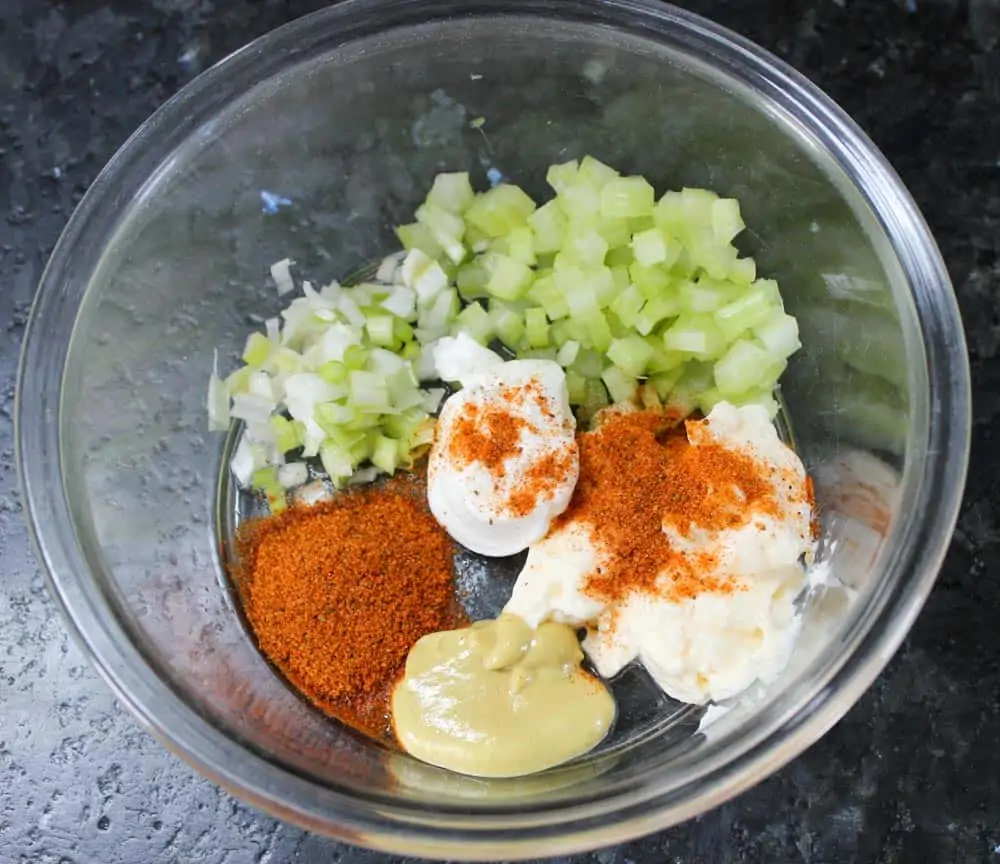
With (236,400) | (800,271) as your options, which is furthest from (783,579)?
(236,400)

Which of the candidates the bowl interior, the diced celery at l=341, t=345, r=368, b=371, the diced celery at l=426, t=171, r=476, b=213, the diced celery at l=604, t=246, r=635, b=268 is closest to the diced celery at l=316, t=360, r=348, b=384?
the diced celery at l=341, t=345, r=368, b=371

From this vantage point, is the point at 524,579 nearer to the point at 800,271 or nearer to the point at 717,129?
the point at 800,271

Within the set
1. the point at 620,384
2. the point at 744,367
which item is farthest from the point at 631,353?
Answer: the point at 744,367

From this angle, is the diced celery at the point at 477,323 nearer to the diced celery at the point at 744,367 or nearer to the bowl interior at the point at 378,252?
the bowl interior at the point at 378,252

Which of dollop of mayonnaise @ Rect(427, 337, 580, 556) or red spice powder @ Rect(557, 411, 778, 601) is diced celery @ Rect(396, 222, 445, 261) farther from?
red spice powder @ Rect(557, 411, 778, 601)

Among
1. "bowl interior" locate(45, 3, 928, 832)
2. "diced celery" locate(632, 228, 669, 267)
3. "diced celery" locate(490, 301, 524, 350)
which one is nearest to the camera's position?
"bowl interior" locate(45, 3, 928, 832)

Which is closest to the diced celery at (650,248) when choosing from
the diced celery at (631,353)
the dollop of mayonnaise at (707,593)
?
the diced celery at (631,353)

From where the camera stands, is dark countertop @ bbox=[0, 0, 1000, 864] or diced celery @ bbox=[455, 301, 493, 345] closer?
dark countertop @ bbox=[0, 0, 1000, 864]
